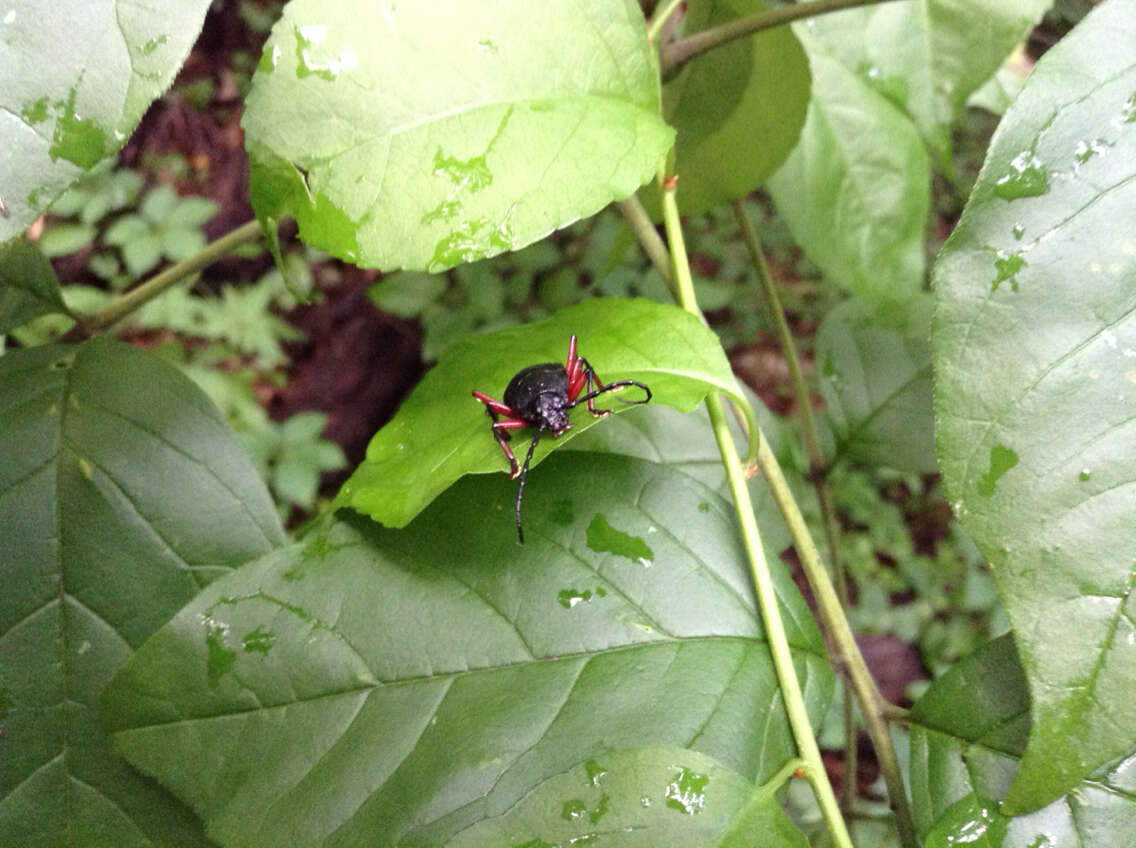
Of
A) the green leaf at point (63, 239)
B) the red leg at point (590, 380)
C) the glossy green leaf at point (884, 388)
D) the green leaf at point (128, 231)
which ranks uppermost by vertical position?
the red leg at point (590, 380)

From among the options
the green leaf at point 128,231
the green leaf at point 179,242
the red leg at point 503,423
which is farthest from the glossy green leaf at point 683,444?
the green leaf at point 128,231

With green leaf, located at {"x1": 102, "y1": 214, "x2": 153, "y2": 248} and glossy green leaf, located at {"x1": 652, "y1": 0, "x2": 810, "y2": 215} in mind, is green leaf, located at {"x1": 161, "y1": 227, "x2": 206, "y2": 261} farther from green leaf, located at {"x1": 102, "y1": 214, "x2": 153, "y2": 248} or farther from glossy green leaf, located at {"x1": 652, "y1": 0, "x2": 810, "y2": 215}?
glossy green leaf, located at {"x1": 652, "y1": 0, "x2": 810, "y2": 215}

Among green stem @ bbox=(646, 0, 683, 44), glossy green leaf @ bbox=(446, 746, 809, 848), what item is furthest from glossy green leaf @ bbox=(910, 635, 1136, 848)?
green stem @ bbox=(646, 0, 683, 44)

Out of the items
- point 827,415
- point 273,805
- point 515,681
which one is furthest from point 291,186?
point 827,415

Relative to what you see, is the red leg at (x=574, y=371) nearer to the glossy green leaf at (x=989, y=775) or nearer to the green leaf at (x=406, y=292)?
the glossy green leaf at (x=989, y=775)

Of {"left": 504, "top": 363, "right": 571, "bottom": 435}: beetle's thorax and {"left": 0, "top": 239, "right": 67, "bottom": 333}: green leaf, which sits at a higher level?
{"left": 0, "top": 239, "right": 67, "bottom": 333}: green leaf

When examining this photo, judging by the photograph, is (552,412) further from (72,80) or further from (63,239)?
(63,239)
